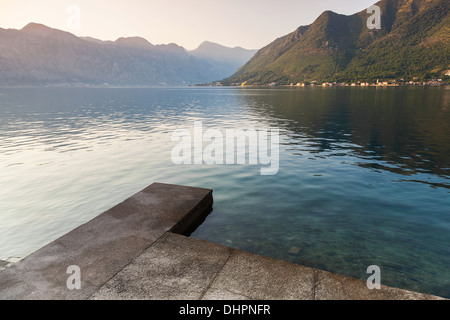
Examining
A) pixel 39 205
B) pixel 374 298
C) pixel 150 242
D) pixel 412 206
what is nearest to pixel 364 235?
pixel 412 206

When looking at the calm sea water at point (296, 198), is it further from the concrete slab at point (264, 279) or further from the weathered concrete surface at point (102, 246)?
the concrete slab at point (264, 279)

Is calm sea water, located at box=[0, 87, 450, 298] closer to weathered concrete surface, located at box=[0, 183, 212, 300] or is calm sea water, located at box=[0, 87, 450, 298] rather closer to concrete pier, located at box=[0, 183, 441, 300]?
weathered concrete surface, located at box=[0, 183, 212, 300]

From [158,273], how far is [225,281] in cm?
160

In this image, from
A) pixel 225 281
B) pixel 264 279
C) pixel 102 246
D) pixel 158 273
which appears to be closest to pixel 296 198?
pixel 264 279

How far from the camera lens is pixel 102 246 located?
718cm

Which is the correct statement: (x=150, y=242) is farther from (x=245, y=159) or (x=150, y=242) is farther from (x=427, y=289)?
(x=245, y=159)

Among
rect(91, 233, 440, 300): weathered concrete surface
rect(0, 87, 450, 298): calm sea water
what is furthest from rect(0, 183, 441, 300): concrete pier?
rect(0, 87, 450, 298): calm sea water

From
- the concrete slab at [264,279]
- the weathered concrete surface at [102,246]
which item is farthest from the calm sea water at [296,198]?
the concrete slab at [264,279]

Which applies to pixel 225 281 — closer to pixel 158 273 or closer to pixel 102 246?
pixel 158 273

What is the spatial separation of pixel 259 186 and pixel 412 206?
7.38 m

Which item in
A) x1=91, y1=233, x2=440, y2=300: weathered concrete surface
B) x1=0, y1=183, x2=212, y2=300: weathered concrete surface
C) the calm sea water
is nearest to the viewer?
x1=91, y1=233, x2=440, y2=300: weathered concrete surface

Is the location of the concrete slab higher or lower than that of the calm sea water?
higher

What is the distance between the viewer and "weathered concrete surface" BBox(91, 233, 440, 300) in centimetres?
522

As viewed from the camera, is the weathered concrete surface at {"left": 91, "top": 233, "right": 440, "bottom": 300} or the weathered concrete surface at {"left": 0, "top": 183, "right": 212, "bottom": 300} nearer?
the weathered concrete surface at {"left": 91, "top": 233, "right": 440, "bottom": 300}
